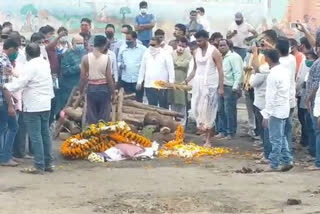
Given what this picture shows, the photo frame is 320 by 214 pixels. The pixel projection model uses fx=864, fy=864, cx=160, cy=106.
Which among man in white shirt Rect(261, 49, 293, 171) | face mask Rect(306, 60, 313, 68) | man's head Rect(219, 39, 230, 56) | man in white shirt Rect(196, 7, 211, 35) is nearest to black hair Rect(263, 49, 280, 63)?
man in white shirt Rect(261, 49, 293, 171)

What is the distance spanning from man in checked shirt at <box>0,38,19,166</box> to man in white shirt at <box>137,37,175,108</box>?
4410 mm

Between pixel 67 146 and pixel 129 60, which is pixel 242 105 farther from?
pixel 67 146

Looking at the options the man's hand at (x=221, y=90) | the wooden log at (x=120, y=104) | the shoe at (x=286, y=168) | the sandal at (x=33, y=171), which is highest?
the man's hand at (x=221, y=90)

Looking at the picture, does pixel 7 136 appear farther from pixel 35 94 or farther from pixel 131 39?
pixel 131 39

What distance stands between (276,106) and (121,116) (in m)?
4.18

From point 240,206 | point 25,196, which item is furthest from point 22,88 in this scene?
point 240,206

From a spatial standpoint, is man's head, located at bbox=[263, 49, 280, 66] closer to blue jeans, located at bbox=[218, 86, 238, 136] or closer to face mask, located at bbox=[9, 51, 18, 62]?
blue jeans, located at bbox=[218, 86, 238, 136]

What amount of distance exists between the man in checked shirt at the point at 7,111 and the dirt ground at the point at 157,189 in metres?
0.38

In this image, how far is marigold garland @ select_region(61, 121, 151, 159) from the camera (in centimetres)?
1425

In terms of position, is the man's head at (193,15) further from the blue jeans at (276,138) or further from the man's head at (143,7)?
the blue jeans at (276,138)

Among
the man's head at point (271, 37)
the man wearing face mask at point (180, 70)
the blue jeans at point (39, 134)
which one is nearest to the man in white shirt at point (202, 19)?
the man wearing face mask at point (180, 70)

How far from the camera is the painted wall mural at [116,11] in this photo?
895 inches

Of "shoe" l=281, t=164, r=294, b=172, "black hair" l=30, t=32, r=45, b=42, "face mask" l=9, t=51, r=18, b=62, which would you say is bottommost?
"shoe" l=281, t=164, r=294, b=172

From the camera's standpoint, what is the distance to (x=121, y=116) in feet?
53.4
